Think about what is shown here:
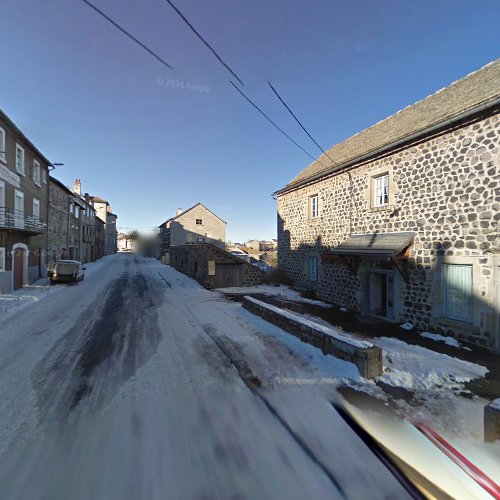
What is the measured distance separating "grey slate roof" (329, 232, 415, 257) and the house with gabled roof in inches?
1129

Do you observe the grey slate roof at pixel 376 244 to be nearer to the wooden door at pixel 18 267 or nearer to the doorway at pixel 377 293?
the doorway at pixel 377 293

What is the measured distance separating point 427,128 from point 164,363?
387 inches

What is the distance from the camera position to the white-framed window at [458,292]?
7211mm

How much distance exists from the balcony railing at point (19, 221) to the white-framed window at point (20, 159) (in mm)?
2564

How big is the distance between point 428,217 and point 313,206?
671cm

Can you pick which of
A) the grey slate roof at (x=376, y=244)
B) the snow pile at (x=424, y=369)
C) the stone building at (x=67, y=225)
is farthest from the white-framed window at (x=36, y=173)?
the snow pile at (x=424, y=369)

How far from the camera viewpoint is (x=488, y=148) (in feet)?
22.5

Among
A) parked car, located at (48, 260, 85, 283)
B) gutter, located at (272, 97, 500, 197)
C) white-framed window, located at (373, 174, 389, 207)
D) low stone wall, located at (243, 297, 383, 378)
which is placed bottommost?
low stone wall, located at (243, 297, 383, 378)

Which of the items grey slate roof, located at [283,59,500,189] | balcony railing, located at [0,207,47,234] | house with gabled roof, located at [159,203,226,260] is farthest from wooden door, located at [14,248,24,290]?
house with gabled roof, located at [159,203,226,260]

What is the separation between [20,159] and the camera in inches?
607

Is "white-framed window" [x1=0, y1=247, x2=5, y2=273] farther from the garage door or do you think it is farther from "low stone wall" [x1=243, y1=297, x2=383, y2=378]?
"low stone wall" [x1=243, y1=297, x2=383, y2=378]

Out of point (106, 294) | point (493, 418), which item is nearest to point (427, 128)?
point (493, 418)

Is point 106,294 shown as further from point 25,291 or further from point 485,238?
point 485,238

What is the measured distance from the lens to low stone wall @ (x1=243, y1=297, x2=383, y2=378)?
5094 millimetres
